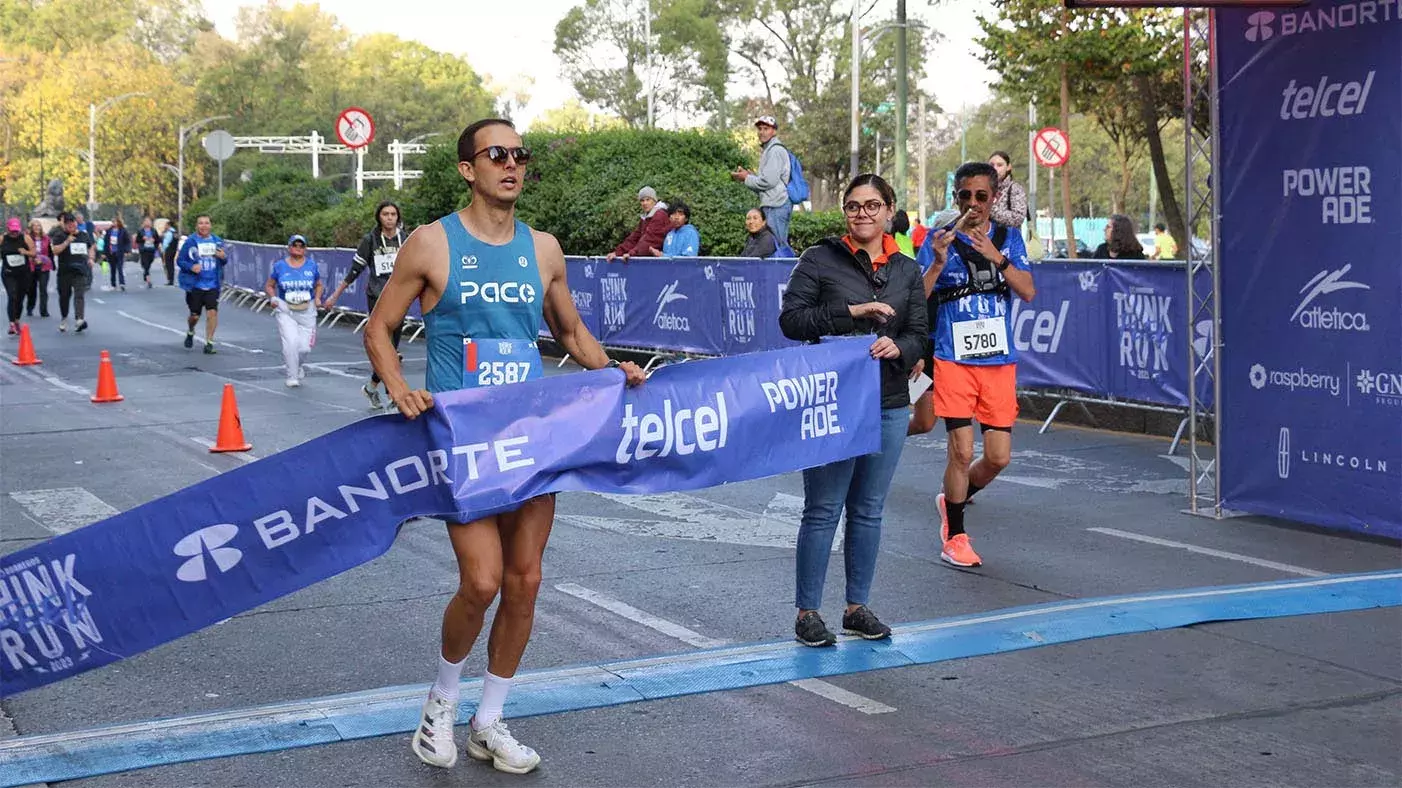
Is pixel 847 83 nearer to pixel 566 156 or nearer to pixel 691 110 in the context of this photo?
pixel 691 110

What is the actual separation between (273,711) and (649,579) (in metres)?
2.72

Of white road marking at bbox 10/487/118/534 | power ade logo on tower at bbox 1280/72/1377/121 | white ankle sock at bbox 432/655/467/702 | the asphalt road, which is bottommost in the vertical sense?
the asphalt road

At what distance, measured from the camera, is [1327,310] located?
9305mm

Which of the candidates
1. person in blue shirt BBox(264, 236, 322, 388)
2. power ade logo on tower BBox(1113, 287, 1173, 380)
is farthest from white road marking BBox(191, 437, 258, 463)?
power ade logo on tower BBox(1113, 287, 1173, 380)

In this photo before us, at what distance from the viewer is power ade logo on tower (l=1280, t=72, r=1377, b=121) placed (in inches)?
353

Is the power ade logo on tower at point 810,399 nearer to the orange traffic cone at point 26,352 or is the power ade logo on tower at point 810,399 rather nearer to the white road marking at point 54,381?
the white road marking at point 54,381

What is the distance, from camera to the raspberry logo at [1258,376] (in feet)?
32.0

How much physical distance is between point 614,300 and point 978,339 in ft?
42.9

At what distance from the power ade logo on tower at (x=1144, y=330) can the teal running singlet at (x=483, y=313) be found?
893 centimetres

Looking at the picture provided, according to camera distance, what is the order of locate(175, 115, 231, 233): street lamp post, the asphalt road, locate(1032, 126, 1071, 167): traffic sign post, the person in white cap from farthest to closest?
1. locate(175, 115, 231, 233): street lamp post
2. locate(1032, 126, 1071, 167): traffic sign post
3. the person in white cap
4. the asphalt road

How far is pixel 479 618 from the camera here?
5141 millimetres

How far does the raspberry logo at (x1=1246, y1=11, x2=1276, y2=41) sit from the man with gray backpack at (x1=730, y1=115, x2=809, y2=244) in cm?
943

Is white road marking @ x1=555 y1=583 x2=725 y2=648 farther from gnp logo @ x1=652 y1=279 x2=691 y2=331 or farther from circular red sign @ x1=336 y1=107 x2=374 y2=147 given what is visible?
circular red sign @ x1=336 y1=107 x2=374 y2=147

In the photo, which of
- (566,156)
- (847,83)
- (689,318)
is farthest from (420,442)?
(847,83)
